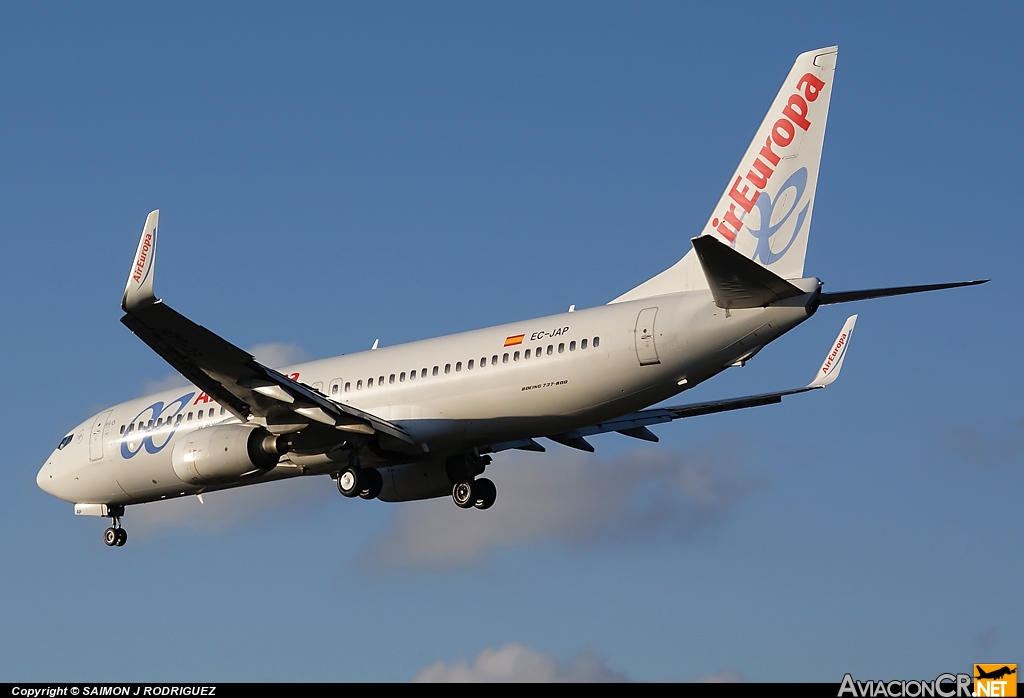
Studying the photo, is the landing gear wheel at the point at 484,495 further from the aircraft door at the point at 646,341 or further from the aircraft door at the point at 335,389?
the aircraft door at the point at 646,341

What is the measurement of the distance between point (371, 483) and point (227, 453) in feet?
12.8

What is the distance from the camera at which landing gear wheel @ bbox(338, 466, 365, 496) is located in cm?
3609

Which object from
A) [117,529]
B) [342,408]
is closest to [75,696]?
[342,408]

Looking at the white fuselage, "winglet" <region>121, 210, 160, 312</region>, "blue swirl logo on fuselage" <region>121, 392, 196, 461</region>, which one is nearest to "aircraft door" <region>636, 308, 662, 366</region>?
the white fuselage

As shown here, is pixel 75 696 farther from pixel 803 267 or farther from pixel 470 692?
pixel 803 267

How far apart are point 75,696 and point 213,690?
290 cm

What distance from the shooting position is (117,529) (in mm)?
41688

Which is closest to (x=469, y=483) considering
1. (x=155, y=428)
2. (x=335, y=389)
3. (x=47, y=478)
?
(x=335, y=389)

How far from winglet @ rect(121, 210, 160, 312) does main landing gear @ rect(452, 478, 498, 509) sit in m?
11.1

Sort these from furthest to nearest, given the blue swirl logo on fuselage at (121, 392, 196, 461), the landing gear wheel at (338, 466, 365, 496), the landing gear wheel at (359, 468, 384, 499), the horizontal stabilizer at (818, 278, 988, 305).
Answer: the blue swirl logo on fuselage at (121, 392, 196, 461) < the landing gear wheel at (359, 468, 384, 499) < the landing gear wheel at (338, 466, 365, 496) < the horizontal stabilizer at (818, 278, 988, 305)

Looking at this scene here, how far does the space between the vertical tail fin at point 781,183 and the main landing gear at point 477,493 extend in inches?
338

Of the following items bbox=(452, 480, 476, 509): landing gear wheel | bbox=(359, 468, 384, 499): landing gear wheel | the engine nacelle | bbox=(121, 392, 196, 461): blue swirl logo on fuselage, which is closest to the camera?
the engine nacelle

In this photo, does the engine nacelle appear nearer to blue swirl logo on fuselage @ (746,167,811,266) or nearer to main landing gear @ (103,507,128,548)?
main landing gear @ (103,507,128,548)

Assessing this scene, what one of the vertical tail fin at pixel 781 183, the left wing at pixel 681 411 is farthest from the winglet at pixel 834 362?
the vertical tail fin at pixel 781 183
